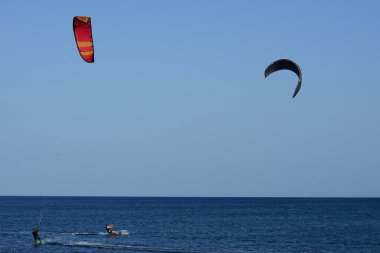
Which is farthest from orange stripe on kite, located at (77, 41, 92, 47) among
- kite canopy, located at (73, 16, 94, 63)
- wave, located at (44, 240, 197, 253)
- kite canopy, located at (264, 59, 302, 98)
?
wave, located at (44, 240, 197, 253)

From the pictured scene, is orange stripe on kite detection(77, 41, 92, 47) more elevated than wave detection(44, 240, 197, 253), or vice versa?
orange stripe on kite detection(77, 41, 92, 47)

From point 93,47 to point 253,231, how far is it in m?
48.7

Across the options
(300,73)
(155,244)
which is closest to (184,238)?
(155,244)

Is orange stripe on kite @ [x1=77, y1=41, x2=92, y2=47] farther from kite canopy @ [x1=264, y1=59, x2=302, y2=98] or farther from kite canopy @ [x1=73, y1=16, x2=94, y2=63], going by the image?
kite canopy @ [x1=264, y1=59, x2=302, y2=98]

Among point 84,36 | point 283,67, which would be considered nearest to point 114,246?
point 283,67

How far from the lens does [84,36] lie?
20984 mm

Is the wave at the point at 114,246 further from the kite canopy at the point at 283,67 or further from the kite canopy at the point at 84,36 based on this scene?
the kite canopy at the point at 84,36

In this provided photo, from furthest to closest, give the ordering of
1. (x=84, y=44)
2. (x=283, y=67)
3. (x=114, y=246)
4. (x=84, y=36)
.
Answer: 1. (x=114, y=246)
2. (x=283, y=67)
3. (x=84, y=36)
4. (x=84, y=44)

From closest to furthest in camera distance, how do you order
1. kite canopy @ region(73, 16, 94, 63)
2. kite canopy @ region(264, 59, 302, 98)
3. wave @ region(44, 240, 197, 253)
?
kite canopy @ region(73, 16, 94, 63), kite canopy @ region(264, 59, 302, 98), wave @ region(44, 240, 197, 253)

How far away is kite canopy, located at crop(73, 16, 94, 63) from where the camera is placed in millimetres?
20484

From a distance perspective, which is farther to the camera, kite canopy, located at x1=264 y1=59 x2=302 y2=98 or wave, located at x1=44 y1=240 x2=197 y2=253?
wave, located at x1=44 y1=240 x2=197 y2=253

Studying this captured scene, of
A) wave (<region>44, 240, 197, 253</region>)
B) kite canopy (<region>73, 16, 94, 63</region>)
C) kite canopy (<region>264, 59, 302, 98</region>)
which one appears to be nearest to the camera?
kite canopy (<region>73, 16, 94, 63</region>)

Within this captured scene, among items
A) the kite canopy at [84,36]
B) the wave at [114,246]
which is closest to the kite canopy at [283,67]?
the kite canopy at [84,36]

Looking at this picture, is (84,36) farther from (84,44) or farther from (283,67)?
(283,67)
